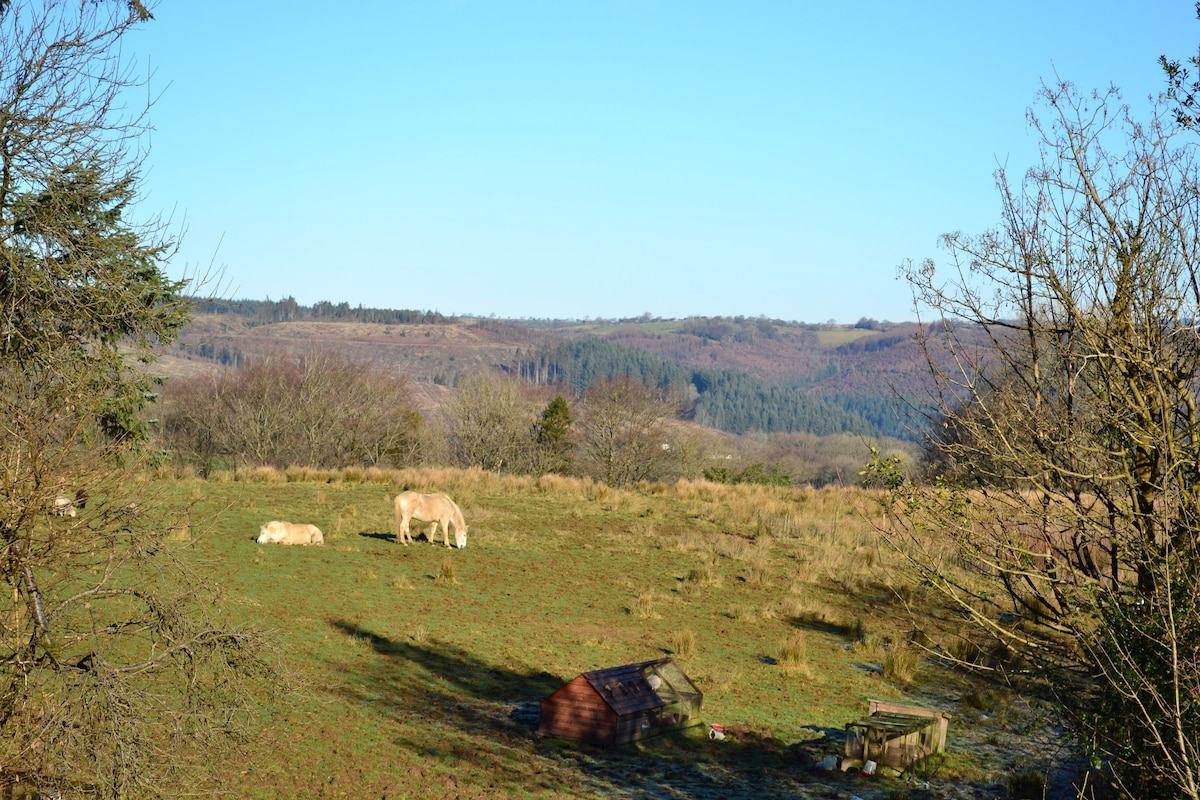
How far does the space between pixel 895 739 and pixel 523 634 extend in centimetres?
682

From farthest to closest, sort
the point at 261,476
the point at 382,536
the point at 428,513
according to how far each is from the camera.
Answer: the point at 261,476 → the point at 382,536 → the point at 428,513

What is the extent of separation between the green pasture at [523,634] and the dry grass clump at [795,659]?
0.05 m

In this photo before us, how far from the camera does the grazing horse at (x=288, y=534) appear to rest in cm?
2059

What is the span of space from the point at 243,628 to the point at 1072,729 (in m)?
6.98

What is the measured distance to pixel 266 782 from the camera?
32.1 ft

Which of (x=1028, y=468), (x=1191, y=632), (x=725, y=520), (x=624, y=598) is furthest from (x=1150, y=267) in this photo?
(x=725, y=520)

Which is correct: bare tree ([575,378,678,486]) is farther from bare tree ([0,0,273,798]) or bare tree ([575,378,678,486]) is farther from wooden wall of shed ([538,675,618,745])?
bare tree ([0,0,273,798])

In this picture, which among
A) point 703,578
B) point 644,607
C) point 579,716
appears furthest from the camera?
point 703,578

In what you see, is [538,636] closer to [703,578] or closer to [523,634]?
[523,634]

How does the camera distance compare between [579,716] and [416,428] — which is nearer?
[579,716]

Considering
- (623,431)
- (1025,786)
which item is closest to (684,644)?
(1025,786)

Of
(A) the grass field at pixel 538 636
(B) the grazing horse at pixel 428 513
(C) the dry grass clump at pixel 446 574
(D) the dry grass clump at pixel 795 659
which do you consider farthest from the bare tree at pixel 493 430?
(D) the dry grass clump at pixel 795 659

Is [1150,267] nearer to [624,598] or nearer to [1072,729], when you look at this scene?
[1072,729]

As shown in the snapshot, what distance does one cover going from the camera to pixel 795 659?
1598 centimetres
